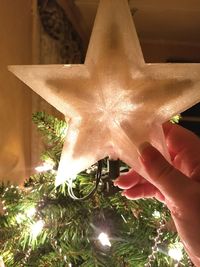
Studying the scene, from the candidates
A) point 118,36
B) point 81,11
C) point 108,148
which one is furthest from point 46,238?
point 81,11

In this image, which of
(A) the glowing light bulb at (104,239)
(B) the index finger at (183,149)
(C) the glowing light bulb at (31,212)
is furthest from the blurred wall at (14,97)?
(B) the index finger at (183,149)

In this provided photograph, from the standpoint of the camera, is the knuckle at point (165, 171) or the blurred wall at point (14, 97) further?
the blurred wall at point (14, 97)

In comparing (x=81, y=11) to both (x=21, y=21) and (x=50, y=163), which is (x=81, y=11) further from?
(x=50, y=163)

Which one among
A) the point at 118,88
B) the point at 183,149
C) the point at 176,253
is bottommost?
the point at 176,253

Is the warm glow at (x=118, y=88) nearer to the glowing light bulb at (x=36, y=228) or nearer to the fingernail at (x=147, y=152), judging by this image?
the fingernail at (x=147, y=152)

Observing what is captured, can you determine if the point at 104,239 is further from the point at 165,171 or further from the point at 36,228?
the point at 165,171

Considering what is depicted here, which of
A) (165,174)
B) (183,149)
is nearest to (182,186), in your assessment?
(165,174)

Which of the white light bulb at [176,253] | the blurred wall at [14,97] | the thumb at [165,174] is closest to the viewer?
the thumb at [165,174]

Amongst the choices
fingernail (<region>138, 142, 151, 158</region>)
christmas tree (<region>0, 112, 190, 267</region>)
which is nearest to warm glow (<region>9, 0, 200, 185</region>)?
fingernail (<region>138, 142, 151, 158</region>)
